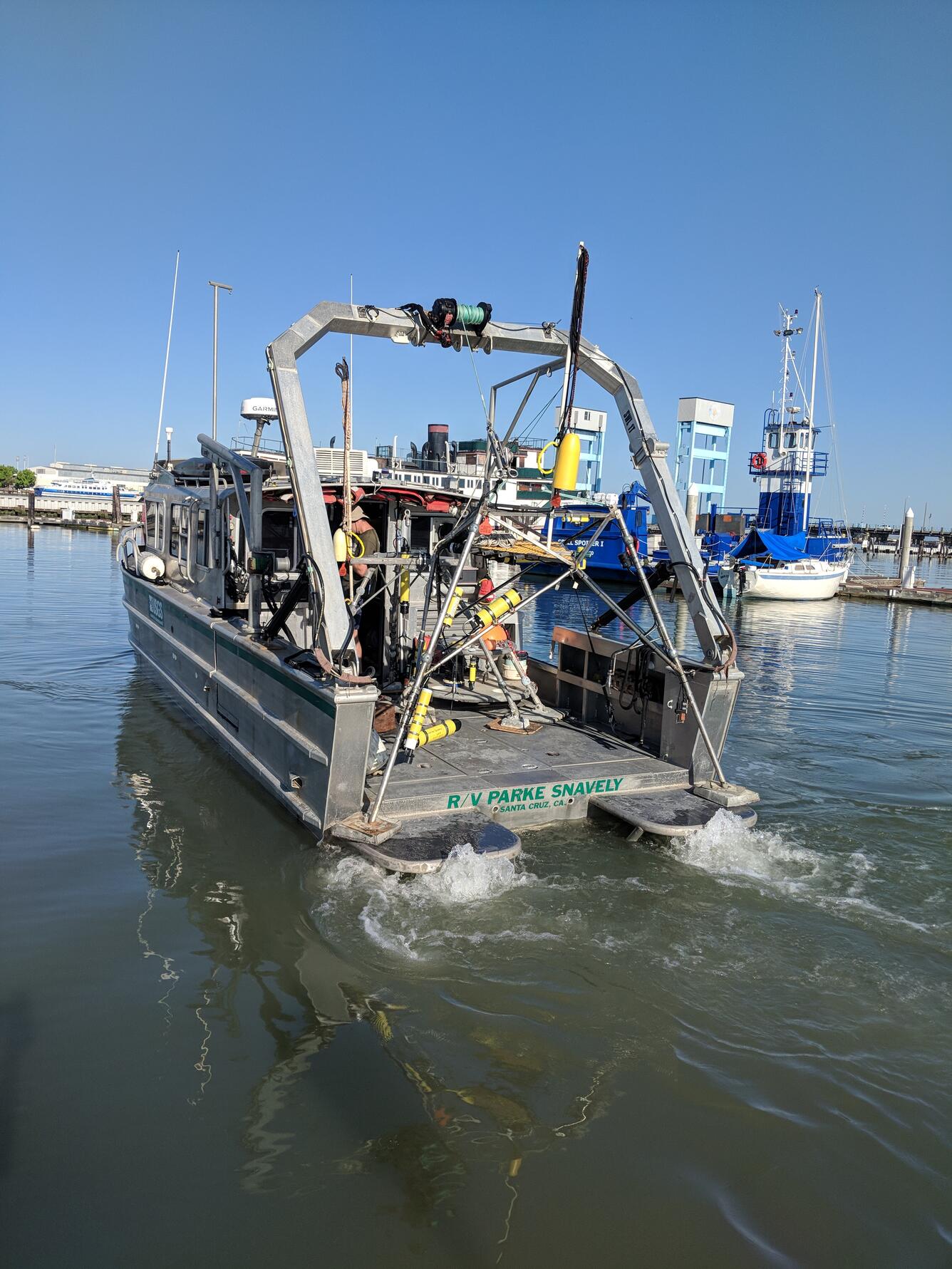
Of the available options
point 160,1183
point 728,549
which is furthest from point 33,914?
point 728,549

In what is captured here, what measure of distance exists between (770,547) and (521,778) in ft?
122

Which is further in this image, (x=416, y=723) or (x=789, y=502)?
(x=789, y=502)

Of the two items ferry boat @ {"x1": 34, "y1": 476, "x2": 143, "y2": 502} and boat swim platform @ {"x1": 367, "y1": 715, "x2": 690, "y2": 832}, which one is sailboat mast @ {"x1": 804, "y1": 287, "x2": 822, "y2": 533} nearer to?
boat swim platform @ {"x1": 367, "y1": 715, "x2": 690, "y2": 832}

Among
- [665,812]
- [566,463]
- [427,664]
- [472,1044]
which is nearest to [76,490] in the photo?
[427,664]

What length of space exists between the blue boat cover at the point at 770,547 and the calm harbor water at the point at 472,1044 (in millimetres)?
35075

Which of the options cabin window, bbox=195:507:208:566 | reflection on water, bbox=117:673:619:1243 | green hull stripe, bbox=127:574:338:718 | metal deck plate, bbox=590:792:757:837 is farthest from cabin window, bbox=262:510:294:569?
metal deck plate, bbox=590:792:757:837

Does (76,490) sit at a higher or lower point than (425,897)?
higher

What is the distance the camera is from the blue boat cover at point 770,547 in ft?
135

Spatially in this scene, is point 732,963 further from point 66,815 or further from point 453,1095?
point 66,815

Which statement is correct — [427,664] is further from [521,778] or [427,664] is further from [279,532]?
[279,532]

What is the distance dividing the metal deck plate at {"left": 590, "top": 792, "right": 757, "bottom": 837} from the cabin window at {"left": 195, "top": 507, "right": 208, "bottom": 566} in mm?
6594

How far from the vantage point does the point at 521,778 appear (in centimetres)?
718

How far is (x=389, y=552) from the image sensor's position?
10.2m

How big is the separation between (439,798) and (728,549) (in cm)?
3777
